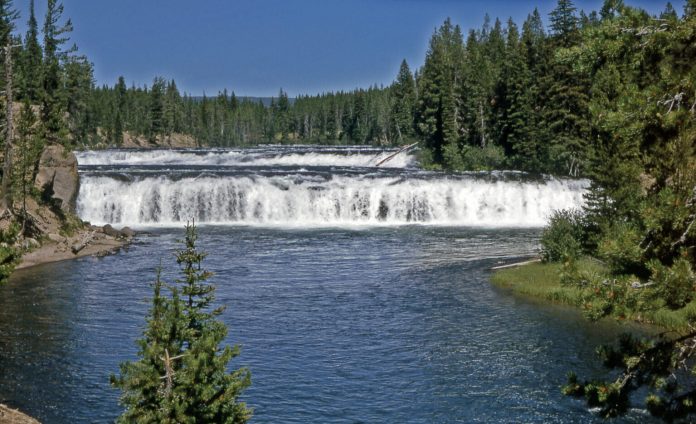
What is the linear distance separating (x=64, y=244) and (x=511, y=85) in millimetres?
53150

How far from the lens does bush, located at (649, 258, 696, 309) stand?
376 inches

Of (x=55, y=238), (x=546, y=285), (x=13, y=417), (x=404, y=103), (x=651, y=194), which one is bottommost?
(x=13, y=417)

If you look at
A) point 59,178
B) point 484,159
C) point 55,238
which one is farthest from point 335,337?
point 484,159

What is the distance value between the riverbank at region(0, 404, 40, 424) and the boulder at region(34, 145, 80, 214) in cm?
3318

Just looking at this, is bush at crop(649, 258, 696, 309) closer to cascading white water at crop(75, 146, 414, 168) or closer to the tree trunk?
the tree trunk

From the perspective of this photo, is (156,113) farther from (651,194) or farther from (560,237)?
(651,194)

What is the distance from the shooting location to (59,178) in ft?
171

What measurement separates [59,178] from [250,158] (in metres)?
45.0

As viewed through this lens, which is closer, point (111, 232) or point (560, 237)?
point (560, 237)

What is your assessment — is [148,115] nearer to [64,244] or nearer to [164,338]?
[64,244]

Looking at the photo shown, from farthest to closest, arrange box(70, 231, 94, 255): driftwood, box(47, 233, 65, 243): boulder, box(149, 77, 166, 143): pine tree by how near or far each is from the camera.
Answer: box(149, 77, 166, 143): pine tree → box(47, 233, 65, 243): boulder → box(70, 231, 94, 255): driftwood

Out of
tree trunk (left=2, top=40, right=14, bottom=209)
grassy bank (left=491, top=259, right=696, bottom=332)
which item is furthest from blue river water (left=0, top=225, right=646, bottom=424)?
tree trunk (left=2, top=40, right=14, bottom=209)

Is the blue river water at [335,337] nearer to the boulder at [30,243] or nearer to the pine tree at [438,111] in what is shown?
the boulder at [30,243]

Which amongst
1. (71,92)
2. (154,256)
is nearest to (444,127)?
(71,92)
